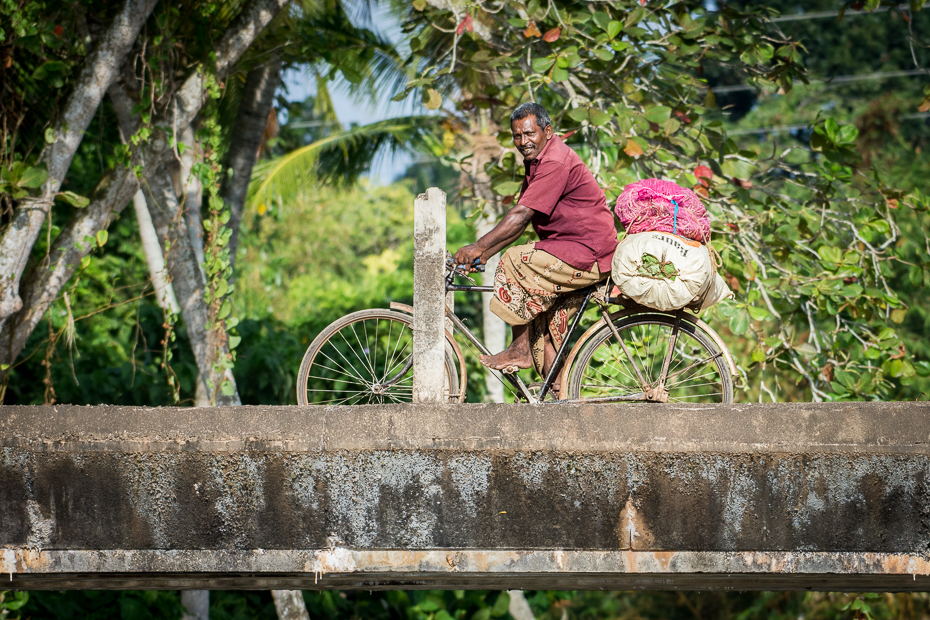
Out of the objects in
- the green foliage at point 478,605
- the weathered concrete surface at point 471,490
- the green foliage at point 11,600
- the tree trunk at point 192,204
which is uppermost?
the tree trunk at point 192,204

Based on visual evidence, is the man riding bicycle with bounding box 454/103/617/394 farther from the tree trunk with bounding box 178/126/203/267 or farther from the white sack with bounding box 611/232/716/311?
the tree trunk with bounding box 178/126/203/267

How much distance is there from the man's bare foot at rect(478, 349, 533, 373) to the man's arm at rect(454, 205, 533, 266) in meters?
0.43

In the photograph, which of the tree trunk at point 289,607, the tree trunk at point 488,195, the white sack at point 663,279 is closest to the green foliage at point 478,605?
the tree trunk at point 289,607

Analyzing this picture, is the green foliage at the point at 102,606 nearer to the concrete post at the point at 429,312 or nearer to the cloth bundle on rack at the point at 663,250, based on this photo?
the concrete post at the point at 429,312

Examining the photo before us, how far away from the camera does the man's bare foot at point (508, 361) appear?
3.44 metres

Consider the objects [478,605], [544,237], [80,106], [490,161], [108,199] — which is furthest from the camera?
[478,605]

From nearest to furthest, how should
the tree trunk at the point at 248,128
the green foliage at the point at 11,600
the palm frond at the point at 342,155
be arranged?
1. the green foliage at the point at 11,600
2. the tree trunk at the point at 248,128
3. the palm frond at the point at 342,155

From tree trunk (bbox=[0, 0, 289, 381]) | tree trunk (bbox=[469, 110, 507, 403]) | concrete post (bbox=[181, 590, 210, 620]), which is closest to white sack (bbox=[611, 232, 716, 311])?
tree trunk (bbox=[0, 0, 289, 381])

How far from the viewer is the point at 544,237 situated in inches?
134

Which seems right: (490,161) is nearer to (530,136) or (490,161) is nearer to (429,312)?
(530,136)

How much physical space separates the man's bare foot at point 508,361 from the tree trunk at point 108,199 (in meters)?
2.24

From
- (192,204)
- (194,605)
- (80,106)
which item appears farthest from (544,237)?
(194,605)

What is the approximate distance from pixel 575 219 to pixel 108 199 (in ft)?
8.50

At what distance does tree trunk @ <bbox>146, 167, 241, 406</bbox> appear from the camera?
15.9ft
